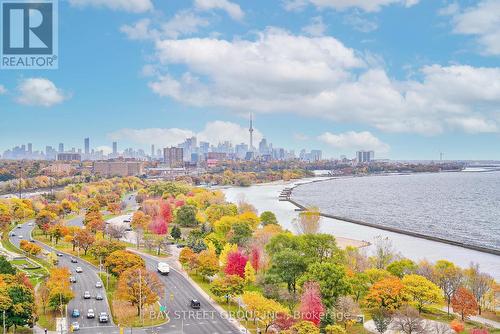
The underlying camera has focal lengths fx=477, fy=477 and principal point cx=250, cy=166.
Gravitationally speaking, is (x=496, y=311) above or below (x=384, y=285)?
below

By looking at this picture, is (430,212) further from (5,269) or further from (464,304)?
(5,269)

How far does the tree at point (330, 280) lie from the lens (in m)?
23.3

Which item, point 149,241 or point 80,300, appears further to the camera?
point 149,241

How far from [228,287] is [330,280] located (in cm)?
533

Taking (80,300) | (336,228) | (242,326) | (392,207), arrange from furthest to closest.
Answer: (392,207) → (336,228) → (80,300) → (242,326)

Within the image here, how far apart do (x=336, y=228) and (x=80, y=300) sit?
116ft

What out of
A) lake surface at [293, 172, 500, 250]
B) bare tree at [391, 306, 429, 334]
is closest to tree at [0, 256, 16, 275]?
bare tree at [391, 306, 429, 334]

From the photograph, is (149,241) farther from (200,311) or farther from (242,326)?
(242,326)

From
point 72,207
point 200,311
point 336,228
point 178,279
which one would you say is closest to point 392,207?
point 336,228

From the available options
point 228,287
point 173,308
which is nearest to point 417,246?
point 228,287

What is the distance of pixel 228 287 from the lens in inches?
982

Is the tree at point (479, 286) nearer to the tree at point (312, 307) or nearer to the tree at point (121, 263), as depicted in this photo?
the tree at point (312, 307)

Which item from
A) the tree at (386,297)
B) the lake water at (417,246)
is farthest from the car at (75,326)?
the lake water at (417,246)

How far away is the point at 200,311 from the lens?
78.5 feet
